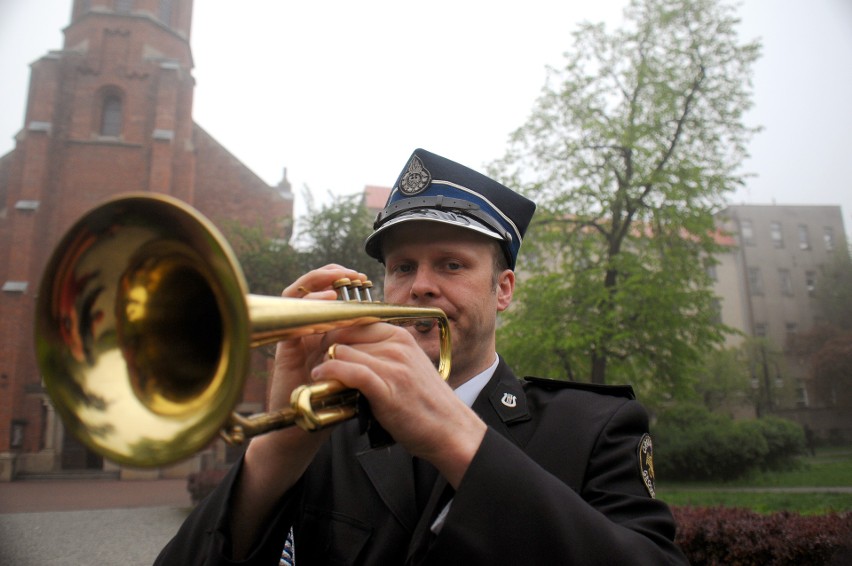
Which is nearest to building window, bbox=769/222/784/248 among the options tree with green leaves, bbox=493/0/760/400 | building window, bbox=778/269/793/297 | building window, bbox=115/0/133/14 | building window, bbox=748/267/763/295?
building window, bbox=778/269/793/297

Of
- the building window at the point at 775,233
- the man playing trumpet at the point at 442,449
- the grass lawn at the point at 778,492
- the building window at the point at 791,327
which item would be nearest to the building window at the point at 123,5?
the grass lawn at the point at 778,492

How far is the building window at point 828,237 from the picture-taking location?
131 feet

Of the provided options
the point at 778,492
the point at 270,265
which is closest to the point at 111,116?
the point at 270,265

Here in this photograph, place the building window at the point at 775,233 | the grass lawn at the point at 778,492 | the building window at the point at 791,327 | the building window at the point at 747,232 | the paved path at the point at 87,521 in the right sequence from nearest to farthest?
the paved path at the point at 87,521, the grass lawn at the point at 778,492, the building window at the point at 791,327, the building window at the point at 775,233, the building window at the point at 747,232

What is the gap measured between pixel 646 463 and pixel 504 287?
95cm

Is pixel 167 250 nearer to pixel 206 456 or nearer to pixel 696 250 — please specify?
pixel 696 250

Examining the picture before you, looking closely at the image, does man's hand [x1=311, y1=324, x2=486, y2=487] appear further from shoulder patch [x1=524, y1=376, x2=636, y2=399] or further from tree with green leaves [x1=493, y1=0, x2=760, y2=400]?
tree with green leaves [x1=493, y1=0, x2=760, y2=400]

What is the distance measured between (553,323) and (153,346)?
14.2 m

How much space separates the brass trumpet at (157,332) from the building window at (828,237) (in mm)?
46818

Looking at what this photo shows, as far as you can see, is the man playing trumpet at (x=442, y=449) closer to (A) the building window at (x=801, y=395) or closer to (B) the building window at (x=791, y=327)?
(A) the building window at (x=801, y=395)

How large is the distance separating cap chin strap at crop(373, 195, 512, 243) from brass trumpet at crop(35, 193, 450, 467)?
0.80 meters

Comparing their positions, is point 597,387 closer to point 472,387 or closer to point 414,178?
point 472,387

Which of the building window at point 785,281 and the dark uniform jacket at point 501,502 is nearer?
the dark uniform jacket at point 501,502

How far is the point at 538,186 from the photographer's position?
55.5ft
